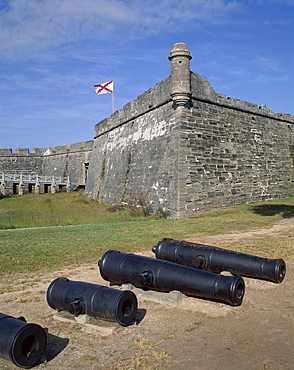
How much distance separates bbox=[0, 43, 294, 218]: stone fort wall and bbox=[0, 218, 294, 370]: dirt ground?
939cm

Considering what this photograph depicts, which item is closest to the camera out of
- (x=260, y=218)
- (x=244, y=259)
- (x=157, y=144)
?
(x=244, y=259)

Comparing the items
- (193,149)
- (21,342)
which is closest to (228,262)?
(21,342)

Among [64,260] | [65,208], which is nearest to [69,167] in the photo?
[65,208]

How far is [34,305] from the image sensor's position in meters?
4.41

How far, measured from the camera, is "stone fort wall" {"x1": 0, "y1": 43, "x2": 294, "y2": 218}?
46.3 feet

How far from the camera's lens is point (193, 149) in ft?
47.2

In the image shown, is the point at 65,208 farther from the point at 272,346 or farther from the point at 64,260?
the point at 272,346

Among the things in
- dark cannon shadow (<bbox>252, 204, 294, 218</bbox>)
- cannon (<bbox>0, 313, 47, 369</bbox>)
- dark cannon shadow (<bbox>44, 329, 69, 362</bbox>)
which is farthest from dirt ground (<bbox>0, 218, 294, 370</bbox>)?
dark cannon shadow (<bbox>252, 204, 294, 218</bbox>)

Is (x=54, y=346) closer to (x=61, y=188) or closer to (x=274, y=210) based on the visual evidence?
(x=274, y=210)

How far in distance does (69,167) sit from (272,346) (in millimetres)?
31204

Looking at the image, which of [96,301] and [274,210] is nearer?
[96,301]

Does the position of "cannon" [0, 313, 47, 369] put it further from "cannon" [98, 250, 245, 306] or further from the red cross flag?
the red cross flag

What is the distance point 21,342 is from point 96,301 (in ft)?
3.09

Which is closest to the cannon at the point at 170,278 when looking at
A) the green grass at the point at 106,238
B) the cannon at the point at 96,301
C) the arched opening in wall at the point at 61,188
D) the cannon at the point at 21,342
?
the cannon at the point at 96,301
